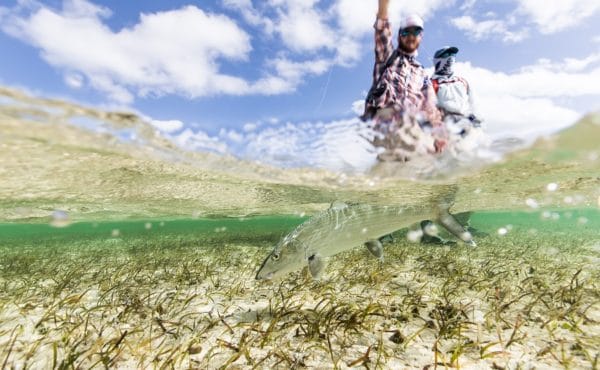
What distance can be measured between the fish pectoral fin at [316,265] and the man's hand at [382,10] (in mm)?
5692

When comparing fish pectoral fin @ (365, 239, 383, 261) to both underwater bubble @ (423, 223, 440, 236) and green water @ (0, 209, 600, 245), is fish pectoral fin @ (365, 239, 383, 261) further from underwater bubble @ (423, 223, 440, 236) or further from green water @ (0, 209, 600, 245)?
underwater bubble @ (423, 223, 440, 236)

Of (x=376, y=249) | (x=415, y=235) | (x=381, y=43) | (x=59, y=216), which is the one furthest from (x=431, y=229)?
(x=59, y=216)

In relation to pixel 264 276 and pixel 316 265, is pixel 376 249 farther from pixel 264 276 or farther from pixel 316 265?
pixel 264 276

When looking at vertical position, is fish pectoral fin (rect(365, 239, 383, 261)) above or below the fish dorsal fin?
below

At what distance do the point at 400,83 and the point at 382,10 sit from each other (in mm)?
1719

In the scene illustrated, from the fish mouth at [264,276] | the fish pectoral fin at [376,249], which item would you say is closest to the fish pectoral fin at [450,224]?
the fish pectoral fin at [376,249]

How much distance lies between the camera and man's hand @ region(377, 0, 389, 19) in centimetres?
709

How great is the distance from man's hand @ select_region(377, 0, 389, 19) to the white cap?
440mm

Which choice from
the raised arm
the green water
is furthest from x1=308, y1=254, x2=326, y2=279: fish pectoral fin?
the green water

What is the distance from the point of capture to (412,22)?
705 cm

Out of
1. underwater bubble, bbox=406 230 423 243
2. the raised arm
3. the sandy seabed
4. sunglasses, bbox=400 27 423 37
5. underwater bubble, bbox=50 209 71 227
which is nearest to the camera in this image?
the sandy seabed

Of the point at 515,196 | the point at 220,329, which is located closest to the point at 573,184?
the point at 515,196

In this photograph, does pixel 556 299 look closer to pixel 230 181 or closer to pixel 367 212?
pixel 367 212

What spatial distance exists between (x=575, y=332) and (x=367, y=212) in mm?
3249
